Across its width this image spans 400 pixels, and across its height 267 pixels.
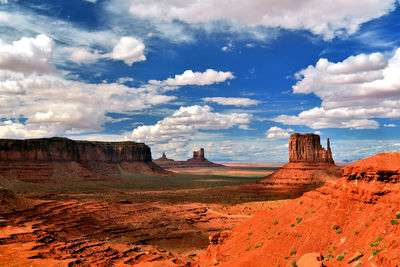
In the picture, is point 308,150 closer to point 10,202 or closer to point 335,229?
point 10,202

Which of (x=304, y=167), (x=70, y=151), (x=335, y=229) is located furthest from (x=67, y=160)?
(x=335, y=229)

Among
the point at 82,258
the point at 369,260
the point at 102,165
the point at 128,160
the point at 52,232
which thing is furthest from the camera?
the point at 128,160

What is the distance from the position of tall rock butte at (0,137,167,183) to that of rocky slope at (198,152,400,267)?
321ft

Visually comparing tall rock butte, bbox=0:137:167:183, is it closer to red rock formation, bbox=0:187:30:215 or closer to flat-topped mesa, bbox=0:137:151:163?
flat-topped mesa, bbox=0:137:151:163

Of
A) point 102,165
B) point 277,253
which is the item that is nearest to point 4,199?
point 277,253

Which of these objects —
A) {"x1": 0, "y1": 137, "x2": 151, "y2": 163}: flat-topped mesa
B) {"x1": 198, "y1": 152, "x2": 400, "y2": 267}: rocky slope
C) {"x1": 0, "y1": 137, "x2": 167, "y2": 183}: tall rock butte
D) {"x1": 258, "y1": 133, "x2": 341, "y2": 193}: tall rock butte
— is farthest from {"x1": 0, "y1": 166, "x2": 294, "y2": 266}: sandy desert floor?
{"x1": 0, "y1": 137, "x2": 151, "y2": 163}: flat-topped mesa

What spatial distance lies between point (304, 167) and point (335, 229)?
8233 cm

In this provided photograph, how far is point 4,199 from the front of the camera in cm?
4112

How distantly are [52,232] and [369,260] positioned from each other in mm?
32470

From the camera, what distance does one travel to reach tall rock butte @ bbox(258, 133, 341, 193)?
8720cm

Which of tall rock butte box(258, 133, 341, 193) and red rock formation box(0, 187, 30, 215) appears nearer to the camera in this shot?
red rock formation box(0, 187, 30, 215)

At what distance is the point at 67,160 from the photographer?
4670 inches

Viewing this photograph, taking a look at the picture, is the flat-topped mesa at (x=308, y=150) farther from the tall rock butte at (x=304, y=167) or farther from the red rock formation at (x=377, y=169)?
the red rock formation at (x=377, y=169)

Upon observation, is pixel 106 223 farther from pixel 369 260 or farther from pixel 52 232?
pixel 369 260
